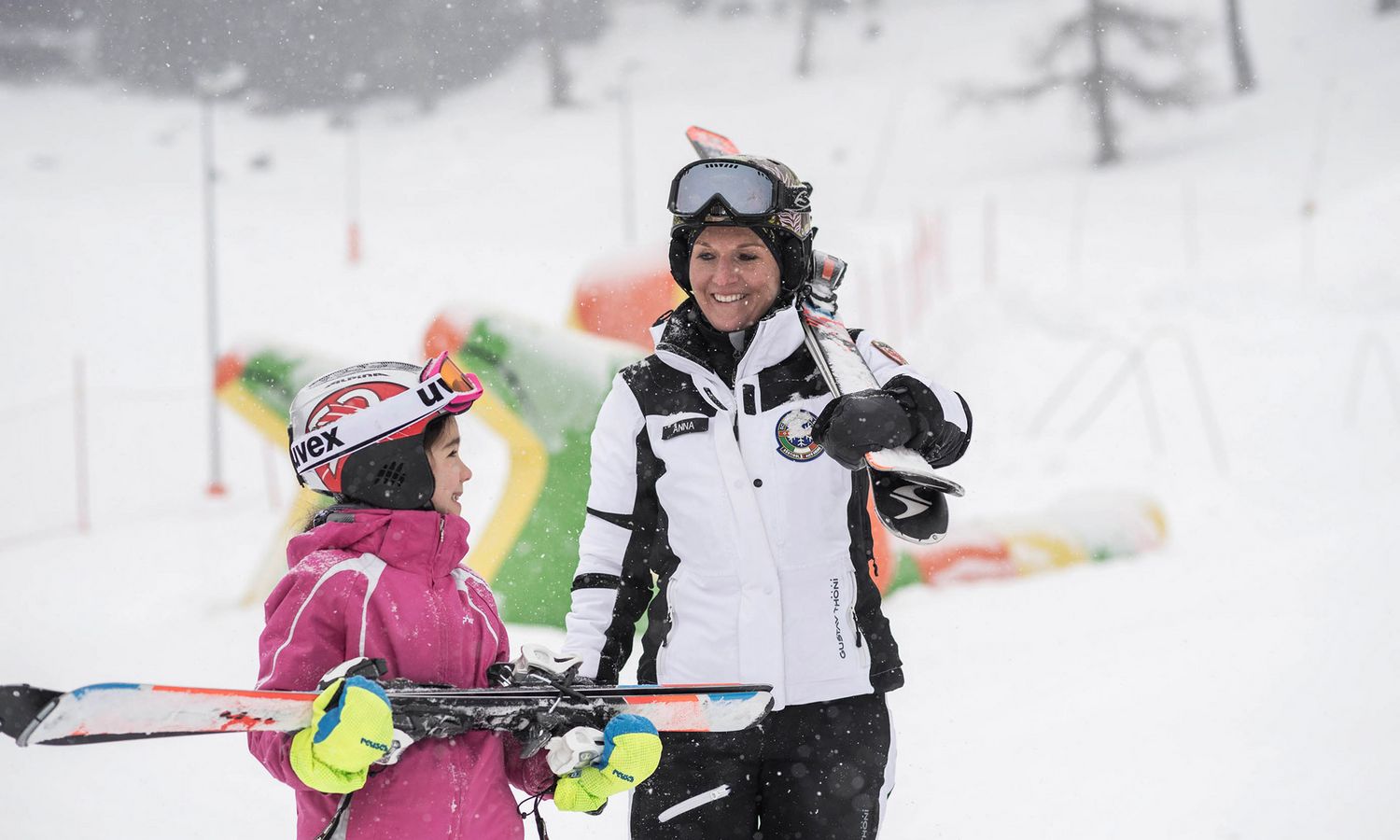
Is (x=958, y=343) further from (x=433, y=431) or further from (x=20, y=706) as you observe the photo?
(x=20, y=706)

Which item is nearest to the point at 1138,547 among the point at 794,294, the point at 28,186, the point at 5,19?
the point at 794,294

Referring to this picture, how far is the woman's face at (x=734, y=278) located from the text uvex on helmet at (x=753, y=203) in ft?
0.08

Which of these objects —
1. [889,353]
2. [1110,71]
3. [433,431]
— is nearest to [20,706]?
[433,431]

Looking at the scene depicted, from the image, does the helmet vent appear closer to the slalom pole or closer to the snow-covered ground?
the snow-covered ground

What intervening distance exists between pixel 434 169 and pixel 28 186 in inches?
356

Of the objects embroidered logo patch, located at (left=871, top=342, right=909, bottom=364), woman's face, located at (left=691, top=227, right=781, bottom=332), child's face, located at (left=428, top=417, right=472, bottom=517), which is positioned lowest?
child's face, located at (left=428, top=417, right=472, bottom=517)

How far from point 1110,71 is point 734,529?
29299mm

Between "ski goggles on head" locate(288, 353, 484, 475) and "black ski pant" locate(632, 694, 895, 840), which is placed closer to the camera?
"ski goggles on head" locate(288, 353, 484, 475)

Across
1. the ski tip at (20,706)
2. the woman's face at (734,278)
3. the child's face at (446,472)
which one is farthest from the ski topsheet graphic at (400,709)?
the woman's face at (734,278)

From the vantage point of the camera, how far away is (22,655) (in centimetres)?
661

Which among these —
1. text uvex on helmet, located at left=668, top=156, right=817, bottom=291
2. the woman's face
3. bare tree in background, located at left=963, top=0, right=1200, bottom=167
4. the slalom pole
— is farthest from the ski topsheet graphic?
bare tree in background, located at left=963, top=0, right=1200, bottom=167

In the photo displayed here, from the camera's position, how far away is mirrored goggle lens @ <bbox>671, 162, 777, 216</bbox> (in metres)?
2.55

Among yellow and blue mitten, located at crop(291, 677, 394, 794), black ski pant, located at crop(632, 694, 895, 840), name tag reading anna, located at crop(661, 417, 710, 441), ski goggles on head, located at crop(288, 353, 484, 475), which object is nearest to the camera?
yellow and blue mitten, located at crop(291, 677, 394, 794)

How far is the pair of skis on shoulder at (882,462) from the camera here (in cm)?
224
